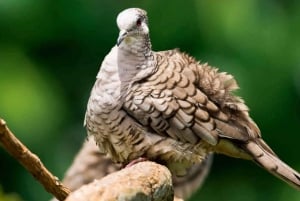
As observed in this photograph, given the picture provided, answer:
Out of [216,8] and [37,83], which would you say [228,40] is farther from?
[37,83]

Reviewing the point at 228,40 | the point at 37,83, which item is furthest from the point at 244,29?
the point at 37,83

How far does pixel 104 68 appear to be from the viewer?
2193 mm

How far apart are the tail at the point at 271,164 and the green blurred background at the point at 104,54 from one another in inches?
59.4

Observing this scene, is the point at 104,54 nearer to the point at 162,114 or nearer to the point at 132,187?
the point at 162,114

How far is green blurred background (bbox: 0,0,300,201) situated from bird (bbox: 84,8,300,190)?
1.46 meters

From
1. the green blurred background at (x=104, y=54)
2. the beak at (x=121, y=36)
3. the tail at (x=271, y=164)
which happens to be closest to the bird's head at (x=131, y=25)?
the beak at (x=121, y=36)

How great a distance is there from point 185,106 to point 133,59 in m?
0.12

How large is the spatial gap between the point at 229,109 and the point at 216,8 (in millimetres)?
1474

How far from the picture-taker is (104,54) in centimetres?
397

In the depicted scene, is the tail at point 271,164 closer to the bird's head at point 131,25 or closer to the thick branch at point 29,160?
the bird's head at point 131,25

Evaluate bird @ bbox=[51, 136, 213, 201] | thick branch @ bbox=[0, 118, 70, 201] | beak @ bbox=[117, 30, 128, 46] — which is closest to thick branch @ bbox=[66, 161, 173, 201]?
thick branch @ bbox=[0, 118, 70, 201]

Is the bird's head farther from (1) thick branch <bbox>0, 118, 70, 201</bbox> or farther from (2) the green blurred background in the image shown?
(2) the green blurred background

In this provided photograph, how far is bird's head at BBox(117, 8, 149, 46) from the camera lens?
2121 millimetres

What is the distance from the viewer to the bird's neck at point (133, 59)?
7.21 ft
